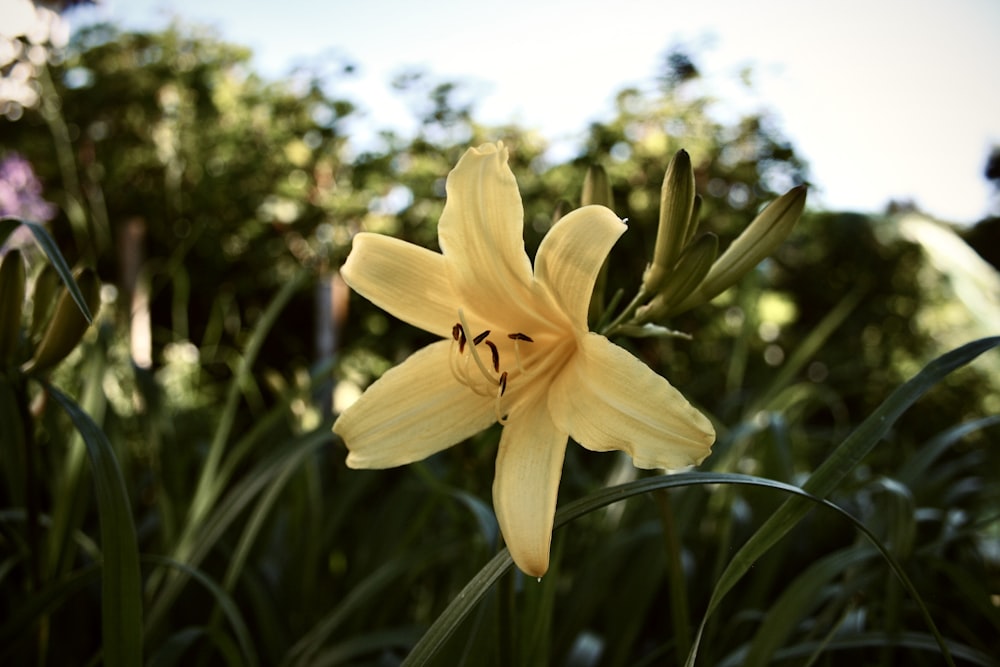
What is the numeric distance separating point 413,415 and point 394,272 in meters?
0.15

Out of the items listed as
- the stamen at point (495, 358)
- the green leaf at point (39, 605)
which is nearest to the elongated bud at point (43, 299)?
the green leaf at point (39, 605)

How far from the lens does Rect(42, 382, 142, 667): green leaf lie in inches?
29.1

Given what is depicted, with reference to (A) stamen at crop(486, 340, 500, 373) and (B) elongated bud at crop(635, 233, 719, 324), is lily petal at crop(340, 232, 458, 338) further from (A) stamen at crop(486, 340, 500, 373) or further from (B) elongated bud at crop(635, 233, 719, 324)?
(B) elongated bud at crop(635, 233, 719, 324)

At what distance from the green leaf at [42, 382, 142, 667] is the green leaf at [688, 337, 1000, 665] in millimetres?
515

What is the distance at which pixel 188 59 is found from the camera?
3.95 meters

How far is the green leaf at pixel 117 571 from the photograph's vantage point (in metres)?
0.74

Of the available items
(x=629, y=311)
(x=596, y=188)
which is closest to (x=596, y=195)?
(x=596, y=188)

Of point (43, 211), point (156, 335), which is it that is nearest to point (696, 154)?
point (43, 211)

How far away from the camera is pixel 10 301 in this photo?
0.82 metres

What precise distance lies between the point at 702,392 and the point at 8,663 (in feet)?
7.55

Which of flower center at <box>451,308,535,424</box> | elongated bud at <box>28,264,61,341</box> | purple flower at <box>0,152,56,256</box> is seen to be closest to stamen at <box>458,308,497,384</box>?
flower center at <box>451,308,535,424</box>

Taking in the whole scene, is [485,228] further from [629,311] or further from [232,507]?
[232,507]

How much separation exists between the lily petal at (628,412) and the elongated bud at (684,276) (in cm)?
9

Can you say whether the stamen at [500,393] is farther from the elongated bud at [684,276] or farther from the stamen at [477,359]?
the elongated bud at [684,276]
